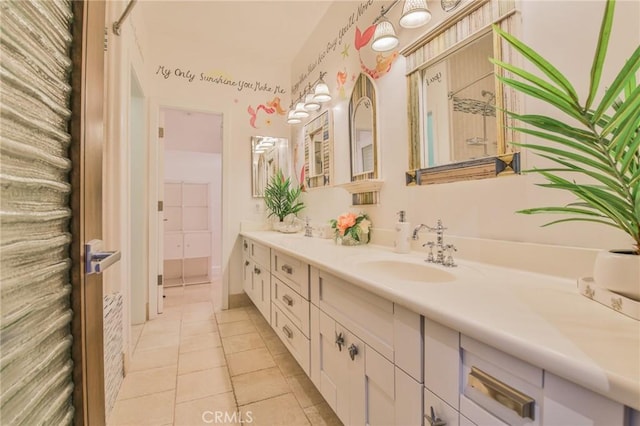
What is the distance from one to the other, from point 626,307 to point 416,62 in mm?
1257

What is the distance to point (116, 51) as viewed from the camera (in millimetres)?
1516

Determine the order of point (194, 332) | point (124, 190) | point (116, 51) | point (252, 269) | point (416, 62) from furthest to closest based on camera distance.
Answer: point (252, 269) < point (194, 332) < point (124, 190) < point (116, 51) < point (416, 62)

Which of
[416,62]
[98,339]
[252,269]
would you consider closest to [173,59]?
[252,269]

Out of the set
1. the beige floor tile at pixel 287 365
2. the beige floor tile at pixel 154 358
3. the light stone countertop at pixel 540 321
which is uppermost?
the light stone countertop at pixel 540 321

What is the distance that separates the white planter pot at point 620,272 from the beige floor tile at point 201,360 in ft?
6.45

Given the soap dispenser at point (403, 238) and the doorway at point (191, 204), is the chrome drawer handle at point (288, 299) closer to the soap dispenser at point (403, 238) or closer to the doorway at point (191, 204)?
the soap dispenser at point (403, 238)

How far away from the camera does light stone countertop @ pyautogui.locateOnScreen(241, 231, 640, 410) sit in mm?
387

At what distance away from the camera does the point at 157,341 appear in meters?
2.19

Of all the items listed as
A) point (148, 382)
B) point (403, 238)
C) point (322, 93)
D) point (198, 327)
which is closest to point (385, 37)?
point (322, 93)

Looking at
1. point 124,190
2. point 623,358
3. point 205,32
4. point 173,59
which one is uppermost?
point 205,32

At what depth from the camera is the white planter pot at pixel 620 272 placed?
1.81 feet

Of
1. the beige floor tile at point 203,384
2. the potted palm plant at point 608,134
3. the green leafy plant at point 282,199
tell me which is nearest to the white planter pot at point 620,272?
the potted palm plant at point 608,134

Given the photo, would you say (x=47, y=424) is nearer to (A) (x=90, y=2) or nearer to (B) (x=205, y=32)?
(A) (x=90, y=2)

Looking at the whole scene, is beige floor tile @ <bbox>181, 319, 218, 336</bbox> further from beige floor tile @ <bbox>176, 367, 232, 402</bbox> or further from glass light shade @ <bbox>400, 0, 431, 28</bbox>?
glass light shade @ <bbox>400, 0, 431, 28</bbox>
